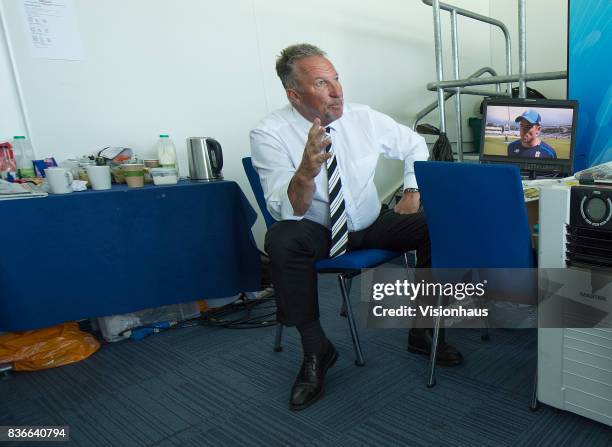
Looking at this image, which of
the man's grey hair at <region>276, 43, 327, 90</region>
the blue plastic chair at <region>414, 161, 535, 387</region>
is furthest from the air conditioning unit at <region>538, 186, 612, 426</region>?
the man's grey hair at <region>276, 43, 327, 90</region>

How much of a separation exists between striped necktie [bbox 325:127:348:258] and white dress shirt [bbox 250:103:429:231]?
3 cm

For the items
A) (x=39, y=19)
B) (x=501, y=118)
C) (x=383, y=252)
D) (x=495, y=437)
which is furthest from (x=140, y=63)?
(x=495, y=437)

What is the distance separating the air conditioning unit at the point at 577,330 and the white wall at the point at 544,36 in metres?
2.89

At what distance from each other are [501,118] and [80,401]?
1880 mm

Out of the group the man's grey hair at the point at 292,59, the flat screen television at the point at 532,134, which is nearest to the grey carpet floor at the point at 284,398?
the flat screen television at the point at 532,134

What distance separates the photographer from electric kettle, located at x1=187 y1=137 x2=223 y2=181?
6.82 feet

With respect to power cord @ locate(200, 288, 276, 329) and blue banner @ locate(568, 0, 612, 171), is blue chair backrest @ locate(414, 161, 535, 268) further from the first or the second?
power cord @ locate(200, 288, 276, 329)

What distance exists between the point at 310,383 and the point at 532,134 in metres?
1.22

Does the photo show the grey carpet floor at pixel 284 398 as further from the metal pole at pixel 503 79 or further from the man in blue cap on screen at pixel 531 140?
the metal pole at pixel 503 79

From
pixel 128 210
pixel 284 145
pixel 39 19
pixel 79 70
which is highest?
pixel 39 19

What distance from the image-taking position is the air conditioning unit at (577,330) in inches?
40.6

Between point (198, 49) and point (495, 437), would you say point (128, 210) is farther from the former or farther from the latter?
point (495, 437)

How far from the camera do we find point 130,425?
1363mm

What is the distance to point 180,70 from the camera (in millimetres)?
2330
